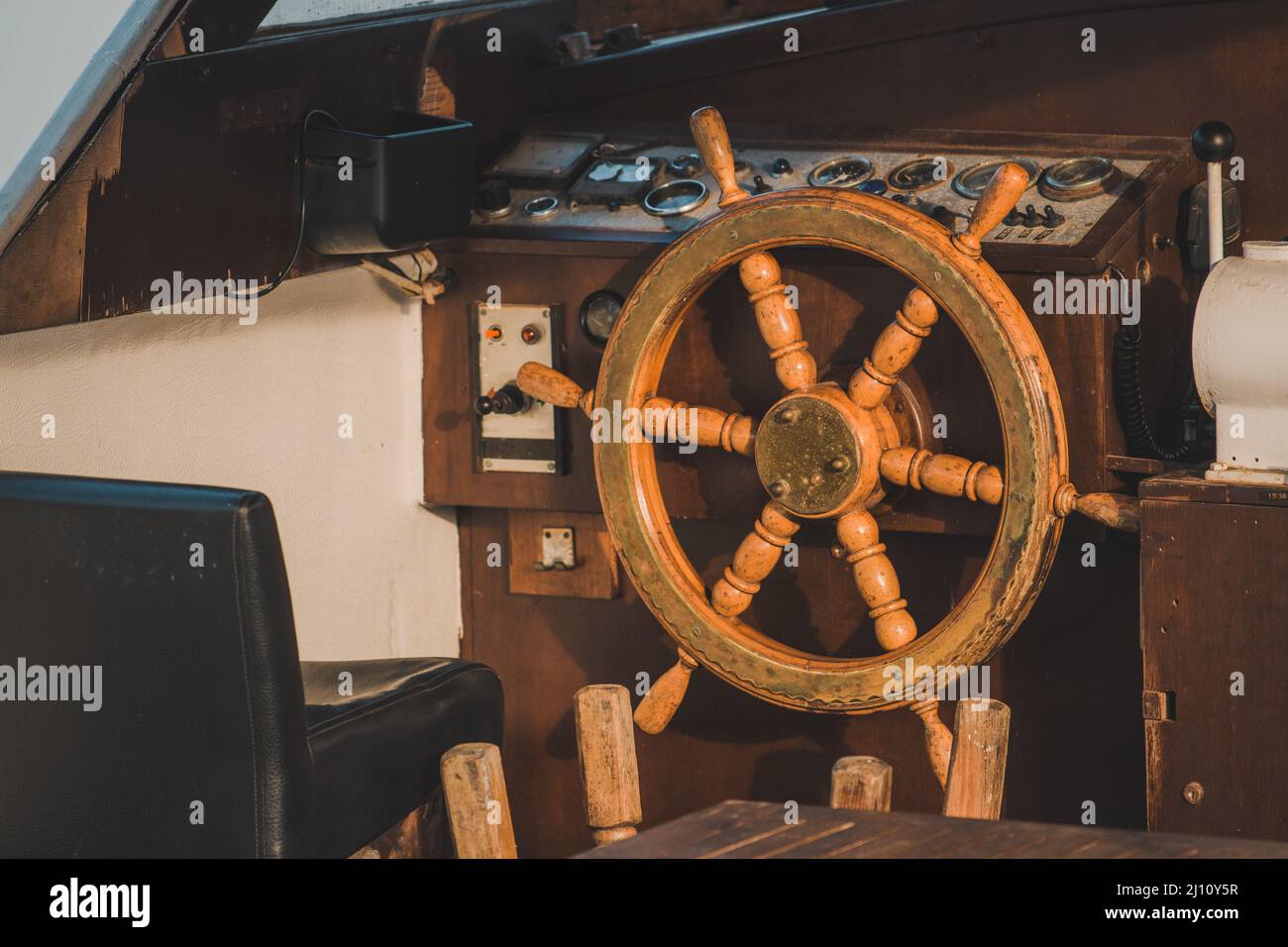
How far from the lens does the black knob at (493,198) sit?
270 cm

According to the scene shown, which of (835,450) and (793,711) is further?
(793,711)

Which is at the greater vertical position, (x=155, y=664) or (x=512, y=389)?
(x=512, y=389)

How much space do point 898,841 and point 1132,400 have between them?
3.38ft

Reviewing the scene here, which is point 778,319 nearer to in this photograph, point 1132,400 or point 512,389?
point 1132,400

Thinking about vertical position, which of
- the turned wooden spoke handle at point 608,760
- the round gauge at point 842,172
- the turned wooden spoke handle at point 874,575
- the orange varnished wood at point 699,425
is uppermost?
the round gauge at point 842,172

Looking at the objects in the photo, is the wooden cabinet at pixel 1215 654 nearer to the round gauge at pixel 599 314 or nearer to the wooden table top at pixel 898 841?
the wooden table top at pixel 898 841

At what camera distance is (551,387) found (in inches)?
99.0

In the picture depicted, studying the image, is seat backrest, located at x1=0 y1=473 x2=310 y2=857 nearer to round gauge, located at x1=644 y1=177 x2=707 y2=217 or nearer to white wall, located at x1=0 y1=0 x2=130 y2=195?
white wall, located at x1=0 y1=0 x2=130 y2=195

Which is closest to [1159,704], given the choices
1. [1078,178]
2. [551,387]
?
[1078,178]

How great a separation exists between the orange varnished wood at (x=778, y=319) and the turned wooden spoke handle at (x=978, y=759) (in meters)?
0.53

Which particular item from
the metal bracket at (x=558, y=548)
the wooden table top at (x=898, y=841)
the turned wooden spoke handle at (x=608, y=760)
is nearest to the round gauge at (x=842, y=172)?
the metal bracket at (x=558, y=548)

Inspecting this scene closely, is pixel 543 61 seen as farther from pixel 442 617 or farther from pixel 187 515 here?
pixel 187 515

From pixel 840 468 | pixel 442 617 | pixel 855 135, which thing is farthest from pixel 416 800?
pixel 855 135

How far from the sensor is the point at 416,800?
6.86ft
